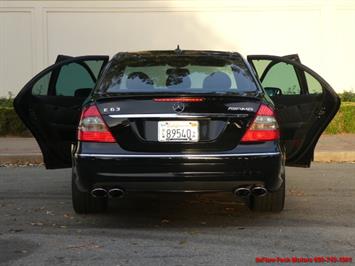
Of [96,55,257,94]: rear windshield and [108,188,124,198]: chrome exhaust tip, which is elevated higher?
[96,55,257,94]: rear windshield

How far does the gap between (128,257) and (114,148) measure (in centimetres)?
92

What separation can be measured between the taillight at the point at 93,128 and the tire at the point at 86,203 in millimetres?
873

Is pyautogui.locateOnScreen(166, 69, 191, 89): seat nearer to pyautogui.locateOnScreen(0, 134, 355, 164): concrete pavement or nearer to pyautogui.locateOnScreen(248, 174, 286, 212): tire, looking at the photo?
pyautogui.locateOnScreen(248, 174, 286, 212): tire

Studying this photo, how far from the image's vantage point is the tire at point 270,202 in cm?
634

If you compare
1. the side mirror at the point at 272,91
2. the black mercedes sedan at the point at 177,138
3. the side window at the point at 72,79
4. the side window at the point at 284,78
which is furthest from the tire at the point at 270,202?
the side window at the point at 72,79

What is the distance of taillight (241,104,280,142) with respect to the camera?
553 centimetres

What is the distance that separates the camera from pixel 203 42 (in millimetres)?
15133

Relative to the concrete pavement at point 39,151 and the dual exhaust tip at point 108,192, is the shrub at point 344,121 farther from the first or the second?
the dual exhaust tip at point 108,192

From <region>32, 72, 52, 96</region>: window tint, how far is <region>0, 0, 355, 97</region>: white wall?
764 centimetres

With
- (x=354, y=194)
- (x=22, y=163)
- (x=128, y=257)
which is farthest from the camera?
(x=22, y=163)

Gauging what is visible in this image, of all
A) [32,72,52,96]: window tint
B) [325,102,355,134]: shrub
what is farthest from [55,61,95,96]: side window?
[325,102,355,134]: shrub

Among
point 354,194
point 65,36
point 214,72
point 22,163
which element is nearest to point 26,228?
point 214,72

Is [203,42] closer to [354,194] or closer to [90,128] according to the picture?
[354,194]

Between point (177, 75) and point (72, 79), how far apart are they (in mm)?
2059
